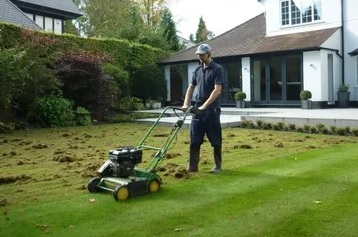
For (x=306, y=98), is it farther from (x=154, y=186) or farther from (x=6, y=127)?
(x=154, y=186)

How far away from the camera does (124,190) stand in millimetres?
4664

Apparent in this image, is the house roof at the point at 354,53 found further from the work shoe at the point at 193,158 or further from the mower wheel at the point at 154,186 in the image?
the mower wheel at the point at 154,186

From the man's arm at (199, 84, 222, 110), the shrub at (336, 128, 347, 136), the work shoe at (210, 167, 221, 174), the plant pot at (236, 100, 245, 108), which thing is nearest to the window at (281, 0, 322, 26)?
the plant pot at (236, 100, 245, 108)

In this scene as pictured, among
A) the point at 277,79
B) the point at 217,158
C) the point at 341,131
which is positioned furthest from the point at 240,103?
the point at 217,158

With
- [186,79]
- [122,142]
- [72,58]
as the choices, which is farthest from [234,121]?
[186,79]

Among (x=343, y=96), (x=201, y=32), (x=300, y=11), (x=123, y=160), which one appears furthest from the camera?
(x=201, y=32)

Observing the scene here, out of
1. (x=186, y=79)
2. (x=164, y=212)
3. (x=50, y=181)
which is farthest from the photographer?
(x=186, y=79)

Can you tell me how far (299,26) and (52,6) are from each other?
14703 mm

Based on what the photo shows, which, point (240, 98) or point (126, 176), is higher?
point (240, 98)

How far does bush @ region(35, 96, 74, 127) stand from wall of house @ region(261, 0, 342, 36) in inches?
470

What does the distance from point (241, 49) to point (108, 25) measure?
924 inches

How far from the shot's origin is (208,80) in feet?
20.3

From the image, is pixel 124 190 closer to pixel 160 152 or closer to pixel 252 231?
pixel 160 152

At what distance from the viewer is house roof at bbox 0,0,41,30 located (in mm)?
19656
